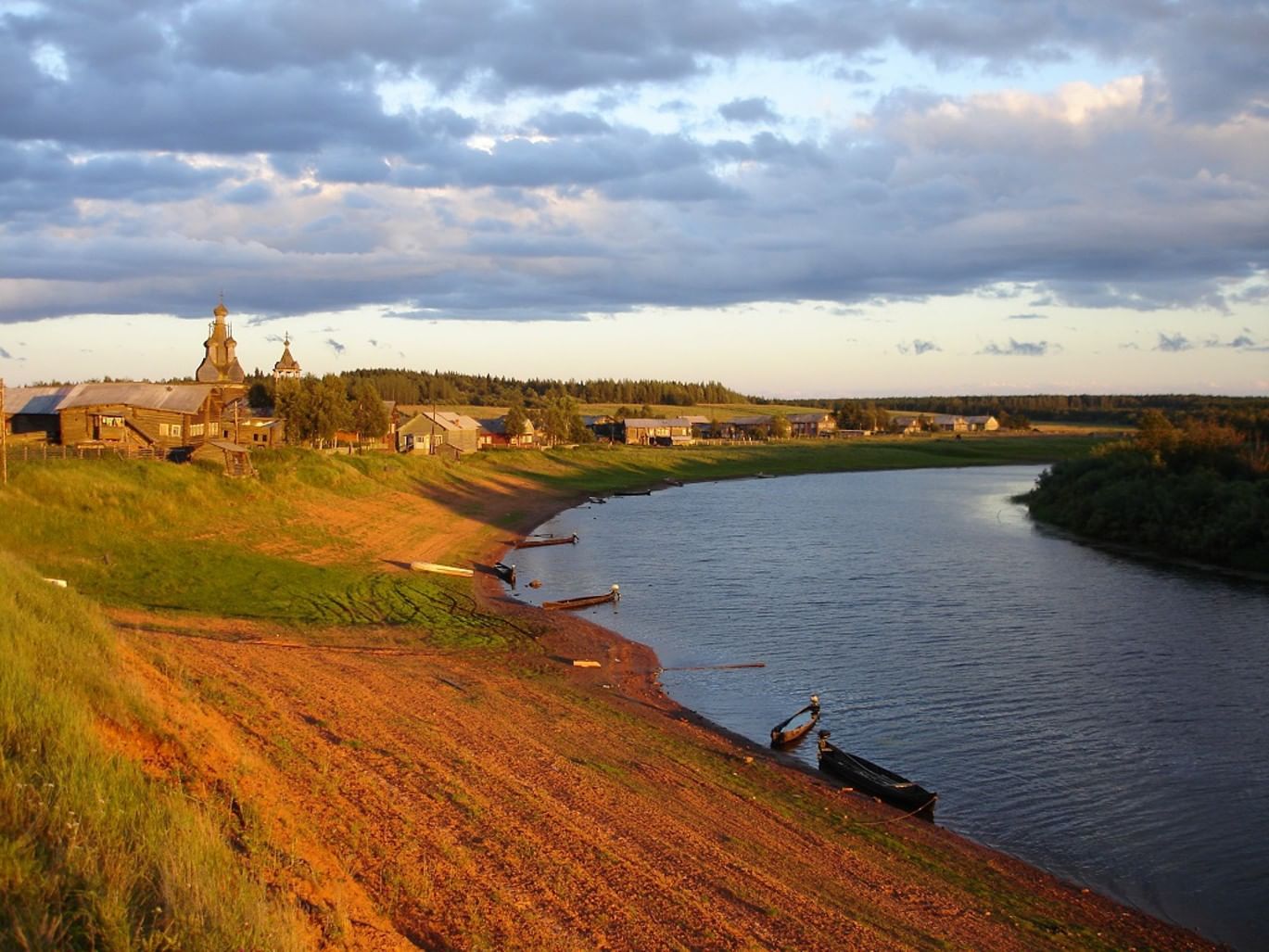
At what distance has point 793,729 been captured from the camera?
72.0ft

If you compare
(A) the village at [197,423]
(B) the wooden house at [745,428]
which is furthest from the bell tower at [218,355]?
(B) the wooden house at [745,428]

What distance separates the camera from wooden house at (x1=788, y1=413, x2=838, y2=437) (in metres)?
179

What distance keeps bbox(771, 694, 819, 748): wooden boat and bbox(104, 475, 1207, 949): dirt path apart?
704 mm

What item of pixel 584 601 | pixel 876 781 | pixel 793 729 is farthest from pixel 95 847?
pixel 584 601

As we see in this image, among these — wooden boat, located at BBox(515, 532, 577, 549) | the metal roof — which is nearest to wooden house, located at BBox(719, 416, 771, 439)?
wooden boat, located at BBox(515, 532, 577, 549)

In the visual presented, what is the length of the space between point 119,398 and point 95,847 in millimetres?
56256

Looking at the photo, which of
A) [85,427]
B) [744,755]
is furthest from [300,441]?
[744,755]

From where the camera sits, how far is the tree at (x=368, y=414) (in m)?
93.5

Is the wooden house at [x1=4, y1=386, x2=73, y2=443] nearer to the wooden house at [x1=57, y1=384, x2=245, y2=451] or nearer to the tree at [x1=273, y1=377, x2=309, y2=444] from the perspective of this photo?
the wooden house at [x1=57, y1=384, x2=245, y2=451]

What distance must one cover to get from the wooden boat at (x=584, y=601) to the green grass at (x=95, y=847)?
24.4 meters

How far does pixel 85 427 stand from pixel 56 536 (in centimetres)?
2594

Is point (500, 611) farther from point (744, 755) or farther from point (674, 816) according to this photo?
point (674, 816)

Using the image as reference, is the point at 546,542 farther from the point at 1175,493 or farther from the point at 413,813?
the point at 413,813

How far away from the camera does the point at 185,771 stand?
40.0 feet
